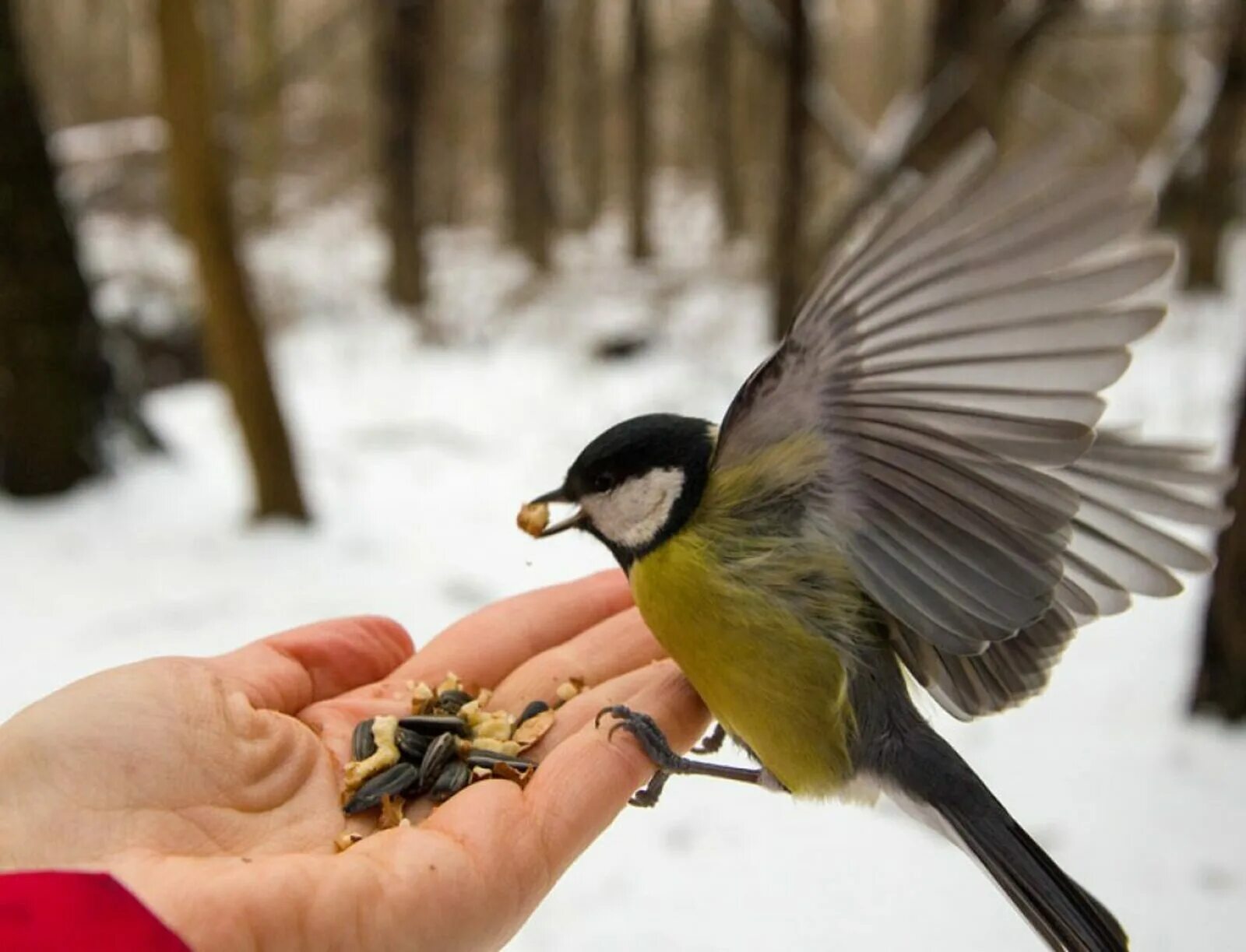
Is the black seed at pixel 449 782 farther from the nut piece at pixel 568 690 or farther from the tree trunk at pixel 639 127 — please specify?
the tree trunk at pixel 639 127

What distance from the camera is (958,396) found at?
838mm

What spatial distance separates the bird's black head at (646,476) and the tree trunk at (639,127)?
6705 mm

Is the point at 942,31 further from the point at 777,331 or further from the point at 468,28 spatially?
the point at 468,28

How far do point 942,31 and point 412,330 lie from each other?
2.86 m

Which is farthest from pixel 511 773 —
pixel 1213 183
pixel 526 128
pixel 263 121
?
pixel 263 121

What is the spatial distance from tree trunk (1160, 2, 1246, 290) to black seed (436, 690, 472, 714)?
12.4 feet

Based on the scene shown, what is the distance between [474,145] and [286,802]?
11757mm

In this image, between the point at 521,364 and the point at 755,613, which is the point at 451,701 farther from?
the point at 521,364

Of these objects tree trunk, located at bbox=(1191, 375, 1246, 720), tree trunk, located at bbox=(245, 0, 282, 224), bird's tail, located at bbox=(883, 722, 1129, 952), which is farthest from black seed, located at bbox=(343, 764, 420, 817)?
tree trunk, located at bbox=(245, 0, 282, 224)

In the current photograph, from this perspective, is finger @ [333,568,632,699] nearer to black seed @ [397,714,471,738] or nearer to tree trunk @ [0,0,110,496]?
black seed @ [397,714,471,738]

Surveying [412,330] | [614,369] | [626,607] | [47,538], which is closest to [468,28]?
[412,330]

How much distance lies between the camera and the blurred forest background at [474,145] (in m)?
2.74

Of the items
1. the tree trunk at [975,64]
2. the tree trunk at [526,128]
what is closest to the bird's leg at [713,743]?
the tree trunk at [975,64]

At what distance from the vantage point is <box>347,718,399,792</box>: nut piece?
1102 millimetres
